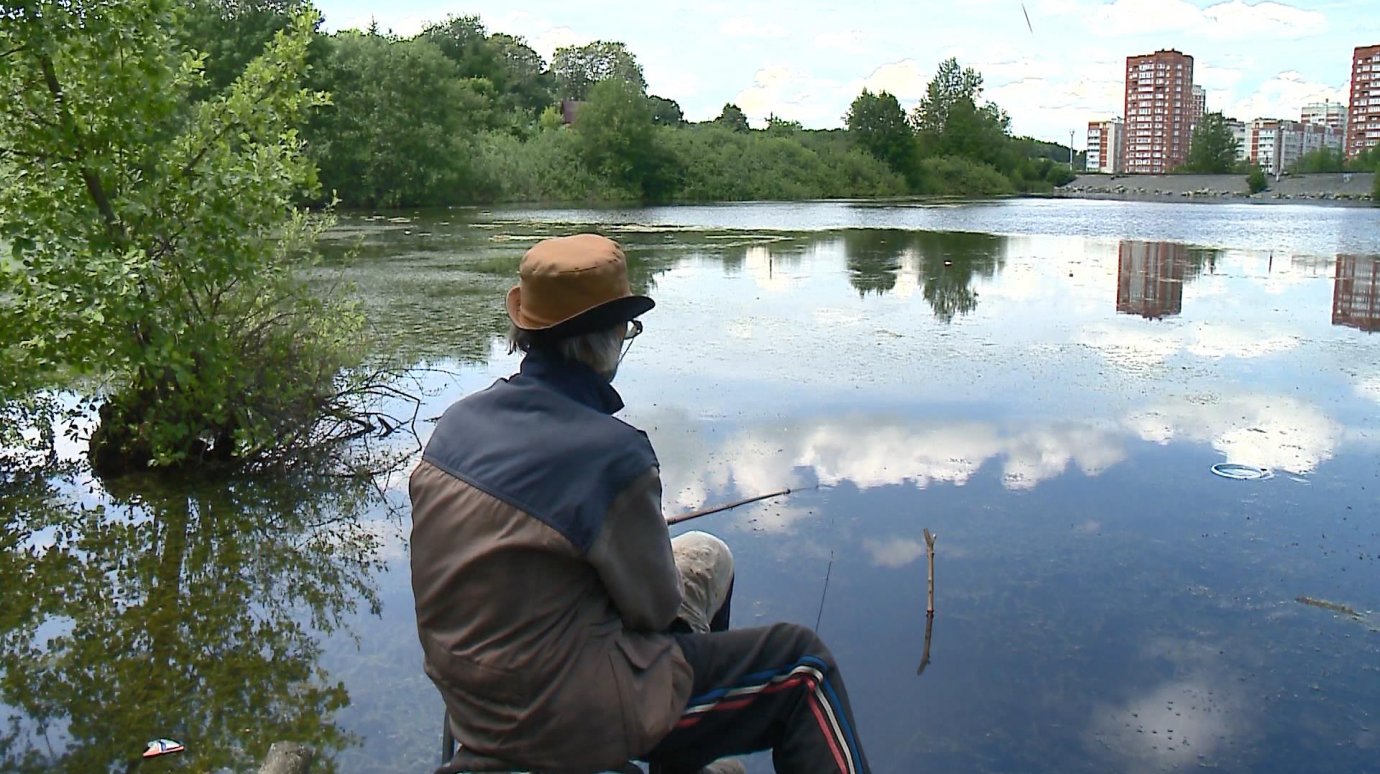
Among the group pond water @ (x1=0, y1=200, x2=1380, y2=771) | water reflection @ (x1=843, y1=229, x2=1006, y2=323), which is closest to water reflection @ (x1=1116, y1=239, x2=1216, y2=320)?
water reflection @ (x1=843, y1=229, x2=1006, y2=323)

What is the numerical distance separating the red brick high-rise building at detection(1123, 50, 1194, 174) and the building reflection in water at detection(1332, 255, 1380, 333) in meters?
85.0

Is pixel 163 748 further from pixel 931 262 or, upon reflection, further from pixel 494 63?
pixel 494 63

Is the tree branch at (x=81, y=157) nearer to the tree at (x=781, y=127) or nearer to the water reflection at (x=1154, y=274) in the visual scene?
the water reflection at (x=1154, y=274)

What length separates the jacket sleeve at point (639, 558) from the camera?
7.11 feet

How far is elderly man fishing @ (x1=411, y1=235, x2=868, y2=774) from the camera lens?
2.16m

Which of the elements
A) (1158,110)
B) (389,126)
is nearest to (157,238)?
(389,126)

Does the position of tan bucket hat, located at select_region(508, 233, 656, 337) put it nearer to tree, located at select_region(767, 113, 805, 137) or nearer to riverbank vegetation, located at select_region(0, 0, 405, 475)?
riverbank vegetation, located at select_region(0, 0, 405, 475)

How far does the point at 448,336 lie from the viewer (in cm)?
1095

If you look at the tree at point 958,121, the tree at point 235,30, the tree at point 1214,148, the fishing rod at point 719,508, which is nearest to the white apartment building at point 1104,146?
the tree at point 1214,148

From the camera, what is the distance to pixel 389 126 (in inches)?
1704

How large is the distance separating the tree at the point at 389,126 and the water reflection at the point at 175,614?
3694 centimetres

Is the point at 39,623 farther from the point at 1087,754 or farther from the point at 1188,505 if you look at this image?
the point at 1188,505

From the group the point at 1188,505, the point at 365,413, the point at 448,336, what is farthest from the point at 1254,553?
the point at 448,336

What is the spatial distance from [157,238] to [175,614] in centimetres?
209
